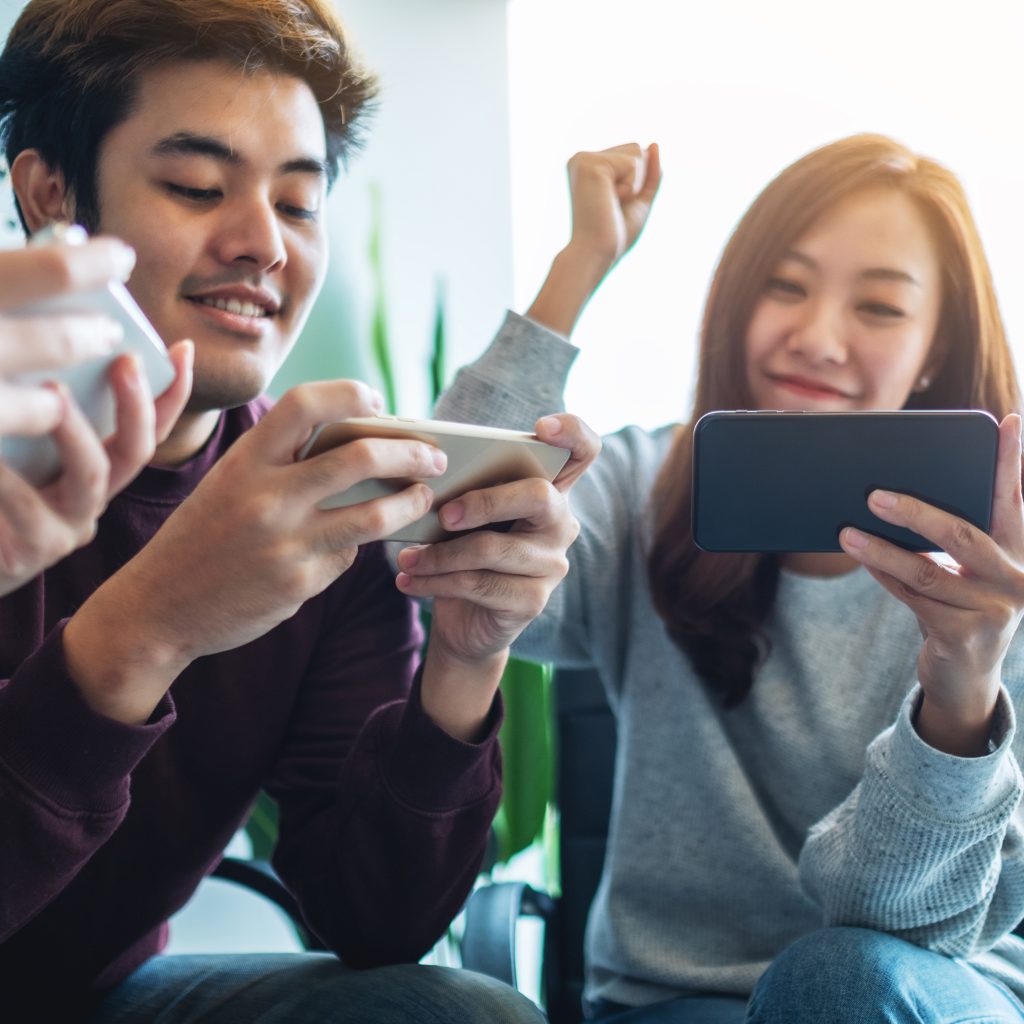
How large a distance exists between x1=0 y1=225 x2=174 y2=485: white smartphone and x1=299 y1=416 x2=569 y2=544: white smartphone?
4.4 inches

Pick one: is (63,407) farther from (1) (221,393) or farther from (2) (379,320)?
(2) (379,320)

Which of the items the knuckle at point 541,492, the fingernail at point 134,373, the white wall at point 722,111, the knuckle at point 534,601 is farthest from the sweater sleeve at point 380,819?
the white wall at point 722,111

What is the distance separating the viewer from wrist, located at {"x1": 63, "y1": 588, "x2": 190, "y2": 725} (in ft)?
2.36

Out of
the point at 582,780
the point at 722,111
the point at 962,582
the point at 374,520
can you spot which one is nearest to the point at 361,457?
the point at 374,520

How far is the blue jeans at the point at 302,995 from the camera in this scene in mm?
882

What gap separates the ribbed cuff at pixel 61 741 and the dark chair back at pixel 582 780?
28.4 inches

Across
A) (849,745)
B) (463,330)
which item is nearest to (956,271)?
(849,745)

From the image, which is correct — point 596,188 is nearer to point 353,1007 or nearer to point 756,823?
point 756,823

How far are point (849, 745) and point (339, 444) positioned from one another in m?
0.75

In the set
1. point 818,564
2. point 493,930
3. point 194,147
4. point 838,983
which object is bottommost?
→ point 493,930

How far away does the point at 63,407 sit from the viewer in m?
0.56

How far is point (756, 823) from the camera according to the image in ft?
3.85

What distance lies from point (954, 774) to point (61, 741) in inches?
27.6

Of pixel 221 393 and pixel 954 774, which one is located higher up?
pixel 221 393
